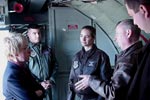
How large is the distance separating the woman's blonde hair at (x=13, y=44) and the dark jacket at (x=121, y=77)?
0.74 m

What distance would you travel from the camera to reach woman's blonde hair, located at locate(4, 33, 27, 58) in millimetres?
2623

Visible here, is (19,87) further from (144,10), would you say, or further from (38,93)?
(144,10)

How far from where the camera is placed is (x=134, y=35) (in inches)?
90.3

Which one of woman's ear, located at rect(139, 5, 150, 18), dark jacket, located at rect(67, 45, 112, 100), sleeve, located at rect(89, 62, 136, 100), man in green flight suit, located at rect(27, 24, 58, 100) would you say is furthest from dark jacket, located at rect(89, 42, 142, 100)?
man in green flight suit, located at rect(27, 24, 58, 100)

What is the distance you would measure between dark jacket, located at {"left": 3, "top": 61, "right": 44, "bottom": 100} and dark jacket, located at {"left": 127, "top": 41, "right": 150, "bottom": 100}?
4.19 ft

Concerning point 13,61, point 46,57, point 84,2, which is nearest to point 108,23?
point 84,2

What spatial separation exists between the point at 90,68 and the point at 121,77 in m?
1.61

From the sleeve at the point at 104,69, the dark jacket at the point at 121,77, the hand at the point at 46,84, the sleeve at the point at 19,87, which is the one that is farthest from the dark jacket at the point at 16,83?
the hand at the point at 46,84

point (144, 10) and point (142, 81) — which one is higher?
point (144, 10)

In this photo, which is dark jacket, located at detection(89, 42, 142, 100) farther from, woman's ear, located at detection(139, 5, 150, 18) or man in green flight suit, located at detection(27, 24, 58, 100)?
man in green flight suit, located at detection(27, 24, 58, 100)

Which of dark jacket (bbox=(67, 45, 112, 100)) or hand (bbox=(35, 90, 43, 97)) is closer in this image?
hand (bbox=(35, 90, 43, 97))

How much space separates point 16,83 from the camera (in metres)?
2.58

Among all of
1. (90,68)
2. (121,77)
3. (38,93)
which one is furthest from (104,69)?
(121,77)

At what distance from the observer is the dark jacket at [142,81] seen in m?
1.42
